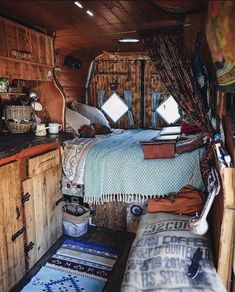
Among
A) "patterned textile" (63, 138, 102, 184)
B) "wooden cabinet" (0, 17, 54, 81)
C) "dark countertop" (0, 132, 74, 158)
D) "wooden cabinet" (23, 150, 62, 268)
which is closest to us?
"dark countertop" (0, 132, 74, 158)

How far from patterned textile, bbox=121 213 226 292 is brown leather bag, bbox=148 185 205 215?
21 cm

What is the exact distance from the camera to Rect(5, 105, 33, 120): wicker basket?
2.61 metres

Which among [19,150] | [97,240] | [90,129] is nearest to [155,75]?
[90,129]

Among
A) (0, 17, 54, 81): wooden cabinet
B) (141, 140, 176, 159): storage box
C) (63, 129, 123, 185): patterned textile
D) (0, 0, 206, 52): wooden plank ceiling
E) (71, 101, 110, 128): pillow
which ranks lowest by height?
(63, 129, 123, 185): patterned textile

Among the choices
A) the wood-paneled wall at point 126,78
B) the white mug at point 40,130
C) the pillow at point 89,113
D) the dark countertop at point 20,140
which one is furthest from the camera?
the wood-paneled wall at point 126,78

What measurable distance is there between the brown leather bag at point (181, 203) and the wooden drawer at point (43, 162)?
101 centimetres

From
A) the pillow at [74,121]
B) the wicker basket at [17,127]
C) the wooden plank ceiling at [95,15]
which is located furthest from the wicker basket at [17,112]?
the pillow at [74,121]

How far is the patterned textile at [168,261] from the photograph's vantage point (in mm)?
1581

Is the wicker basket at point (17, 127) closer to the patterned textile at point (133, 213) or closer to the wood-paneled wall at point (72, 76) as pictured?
the patterned textile at point (133, 213)

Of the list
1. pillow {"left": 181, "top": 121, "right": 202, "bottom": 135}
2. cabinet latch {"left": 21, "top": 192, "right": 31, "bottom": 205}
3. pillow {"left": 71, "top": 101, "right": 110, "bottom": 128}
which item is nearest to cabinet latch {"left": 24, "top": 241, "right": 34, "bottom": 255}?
cabinet latch {"left": 21, "top": 192, "right": 31, "bottom": 205}

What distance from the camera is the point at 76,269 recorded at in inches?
99.7

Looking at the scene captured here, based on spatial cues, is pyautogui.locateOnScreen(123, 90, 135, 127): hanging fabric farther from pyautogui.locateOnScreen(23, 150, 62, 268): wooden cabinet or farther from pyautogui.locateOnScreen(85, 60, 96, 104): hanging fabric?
pyautogui.locateOnScreen(23, 150, 62, 268): wooden cabinet

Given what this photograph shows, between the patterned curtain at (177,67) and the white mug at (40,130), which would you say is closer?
the patterned curtain at (177,67)

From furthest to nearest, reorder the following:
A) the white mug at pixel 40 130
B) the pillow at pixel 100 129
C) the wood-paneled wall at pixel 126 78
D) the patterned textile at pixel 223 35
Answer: the wood-paneled wall at pixel 126 78 → the pillow at pixel 100 129 → the white mug at pixel 40 130 → the patterned textile at pixel 223 35
